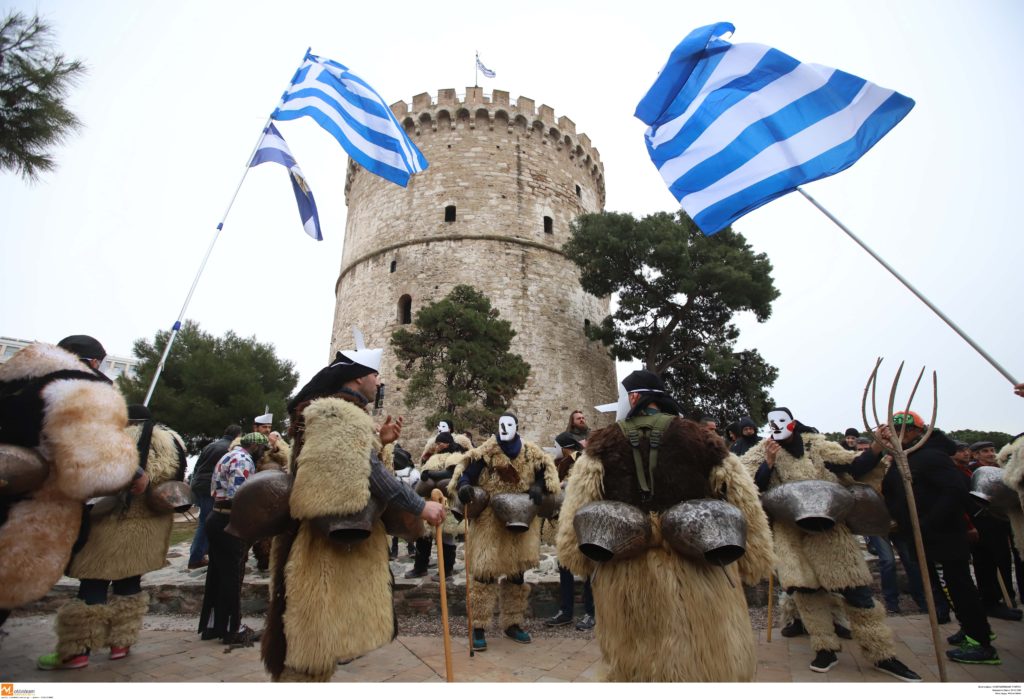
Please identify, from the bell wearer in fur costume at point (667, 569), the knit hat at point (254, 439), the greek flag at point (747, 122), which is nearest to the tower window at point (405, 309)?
the knit hat at point (254, 439)

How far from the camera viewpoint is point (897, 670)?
3.23 meters

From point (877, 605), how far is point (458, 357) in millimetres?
12786

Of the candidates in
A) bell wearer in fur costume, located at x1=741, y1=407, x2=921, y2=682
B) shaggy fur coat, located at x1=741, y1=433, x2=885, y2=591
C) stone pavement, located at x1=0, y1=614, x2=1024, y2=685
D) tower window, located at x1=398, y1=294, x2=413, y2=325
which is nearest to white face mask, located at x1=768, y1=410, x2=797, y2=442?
bell wearer in fur costume, located at x1=741, y1=407, x2=921, y2=682

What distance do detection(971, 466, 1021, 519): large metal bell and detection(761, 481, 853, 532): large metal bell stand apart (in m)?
1.45

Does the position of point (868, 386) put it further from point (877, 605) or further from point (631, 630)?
point (631, 630)

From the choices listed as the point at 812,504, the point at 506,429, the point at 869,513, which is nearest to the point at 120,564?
the point at 506,429

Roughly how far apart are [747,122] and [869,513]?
136 inches

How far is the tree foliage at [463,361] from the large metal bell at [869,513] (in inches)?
473

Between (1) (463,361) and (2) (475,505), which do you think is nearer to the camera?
(2) (475,505)

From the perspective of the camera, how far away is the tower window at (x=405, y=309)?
20875mm

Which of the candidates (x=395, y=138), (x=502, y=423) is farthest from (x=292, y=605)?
(x=395, y=138)

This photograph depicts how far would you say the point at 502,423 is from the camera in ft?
14.7

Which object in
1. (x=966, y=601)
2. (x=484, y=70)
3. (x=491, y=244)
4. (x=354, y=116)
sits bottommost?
(x=966, y=601)

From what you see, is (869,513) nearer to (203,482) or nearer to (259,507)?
(259,507)
